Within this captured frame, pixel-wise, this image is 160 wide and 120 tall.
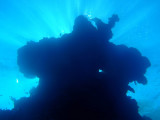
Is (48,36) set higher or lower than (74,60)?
higher

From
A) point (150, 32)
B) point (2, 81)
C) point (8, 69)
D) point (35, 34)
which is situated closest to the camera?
point (35, 34)

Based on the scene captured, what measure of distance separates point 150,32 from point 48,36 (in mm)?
8420

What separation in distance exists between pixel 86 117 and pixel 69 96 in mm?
1650

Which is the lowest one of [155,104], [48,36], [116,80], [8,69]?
[116,80]

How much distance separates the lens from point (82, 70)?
41.1 ft

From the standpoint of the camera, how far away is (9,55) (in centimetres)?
1559

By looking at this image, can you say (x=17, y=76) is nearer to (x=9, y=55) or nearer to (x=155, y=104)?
(x=9, y=55)

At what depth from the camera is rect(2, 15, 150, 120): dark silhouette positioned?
38.9 feet

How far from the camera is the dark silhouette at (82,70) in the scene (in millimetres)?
11867

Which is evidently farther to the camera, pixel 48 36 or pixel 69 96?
pixel 48 36

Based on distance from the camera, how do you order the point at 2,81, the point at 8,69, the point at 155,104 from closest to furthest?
the point at 8,69, the point at 2,81, the point at 155,104

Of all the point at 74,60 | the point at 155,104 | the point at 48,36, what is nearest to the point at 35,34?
the point at 48,36

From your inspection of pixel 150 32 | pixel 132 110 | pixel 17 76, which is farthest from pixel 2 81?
pixel 150 32

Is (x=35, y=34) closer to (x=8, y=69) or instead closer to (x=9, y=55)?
(x=9, y=55)
